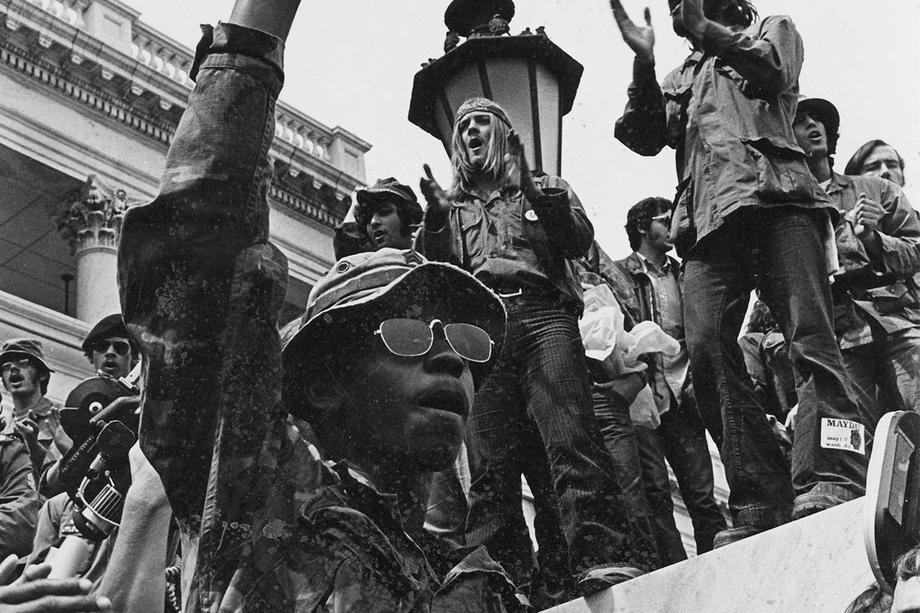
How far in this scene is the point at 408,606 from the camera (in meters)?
2.97

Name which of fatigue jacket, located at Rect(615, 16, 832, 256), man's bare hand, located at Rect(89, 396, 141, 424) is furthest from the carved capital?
man's bare hand, located at Rect(89, 396, 141, 424)

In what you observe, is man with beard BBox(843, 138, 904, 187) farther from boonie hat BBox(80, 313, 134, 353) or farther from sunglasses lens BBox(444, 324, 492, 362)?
sunglasses lens BBox(444, 324, 492, 362)

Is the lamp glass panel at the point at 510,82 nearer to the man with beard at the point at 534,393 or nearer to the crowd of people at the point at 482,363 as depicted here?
the crowd of people at the point at 482,363

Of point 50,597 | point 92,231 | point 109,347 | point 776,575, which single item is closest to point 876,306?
point 776,575

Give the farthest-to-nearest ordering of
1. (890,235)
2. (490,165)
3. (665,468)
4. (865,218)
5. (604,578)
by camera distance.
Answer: (665,468) → (890,235) → (865,218) → (490,165) → (604,578)

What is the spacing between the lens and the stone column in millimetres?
22062

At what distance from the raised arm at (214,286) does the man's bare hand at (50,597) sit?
23 cm

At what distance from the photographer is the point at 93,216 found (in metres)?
22.9

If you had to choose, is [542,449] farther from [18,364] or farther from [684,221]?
[18,364]

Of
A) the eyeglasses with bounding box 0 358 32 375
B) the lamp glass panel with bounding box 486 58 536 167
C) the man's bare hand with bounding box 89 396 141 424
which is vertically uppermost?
the eyeglasses with bounding box 0 358 32 375

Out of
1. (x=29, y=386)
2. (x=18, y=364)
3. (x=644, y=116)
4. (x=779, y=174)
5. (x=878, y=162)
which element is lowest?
(x=779, y=174)

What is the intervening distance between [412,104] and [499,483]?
2408 millimetres

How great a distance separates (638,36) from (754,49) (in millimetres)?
740

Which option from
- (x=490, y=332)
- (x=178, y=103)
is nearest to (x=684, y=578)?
(x=490, y=332)
